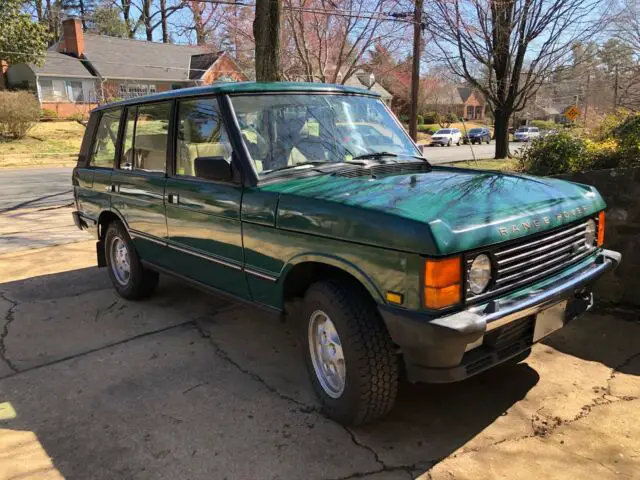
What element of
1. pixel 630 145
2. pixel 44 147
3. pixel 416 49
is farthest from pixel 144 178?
pixel 44 147

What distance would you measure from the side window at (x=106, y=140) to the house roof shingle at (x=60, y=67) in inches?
1455

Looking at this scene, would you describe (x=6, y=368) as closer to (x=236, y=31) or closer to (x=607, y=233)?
(x=607, y=233)

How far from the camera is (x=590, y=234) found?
338 cm

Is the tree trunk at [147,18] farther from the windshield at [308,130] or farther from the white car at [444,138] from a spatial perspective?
the windshield at [308,130]

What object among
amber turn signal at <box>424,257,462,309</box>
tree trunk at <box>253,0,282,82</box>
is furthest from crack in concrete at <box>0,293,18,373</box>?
tree trunk at <box>253,0,282,82</box>

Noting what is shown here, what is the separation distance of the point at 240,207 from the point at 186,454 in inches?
58.9

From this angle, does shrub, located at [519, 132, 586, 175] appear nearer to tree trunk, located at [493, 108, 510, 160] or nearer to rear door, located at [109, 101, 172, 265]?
rear door, located at [109, 101, 172, 265]

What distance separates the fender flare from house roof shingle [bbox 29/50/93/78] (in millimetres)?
40247

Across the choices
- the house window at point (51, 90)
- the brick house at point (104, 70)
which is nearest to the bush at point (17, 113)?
the brick house at point (104, 70)

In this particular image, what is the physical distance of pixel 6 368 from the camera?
3.92 meters

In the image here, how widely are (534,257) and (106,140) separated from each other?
4.20m

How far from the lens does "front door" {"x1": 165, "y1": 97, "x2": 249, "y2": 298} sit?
11.7ft

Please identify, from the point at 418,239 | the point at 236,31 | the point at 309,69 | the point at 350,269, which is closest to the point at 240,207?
the point at 350,269

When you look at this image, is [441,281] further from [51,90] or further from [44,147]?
[51,90]
